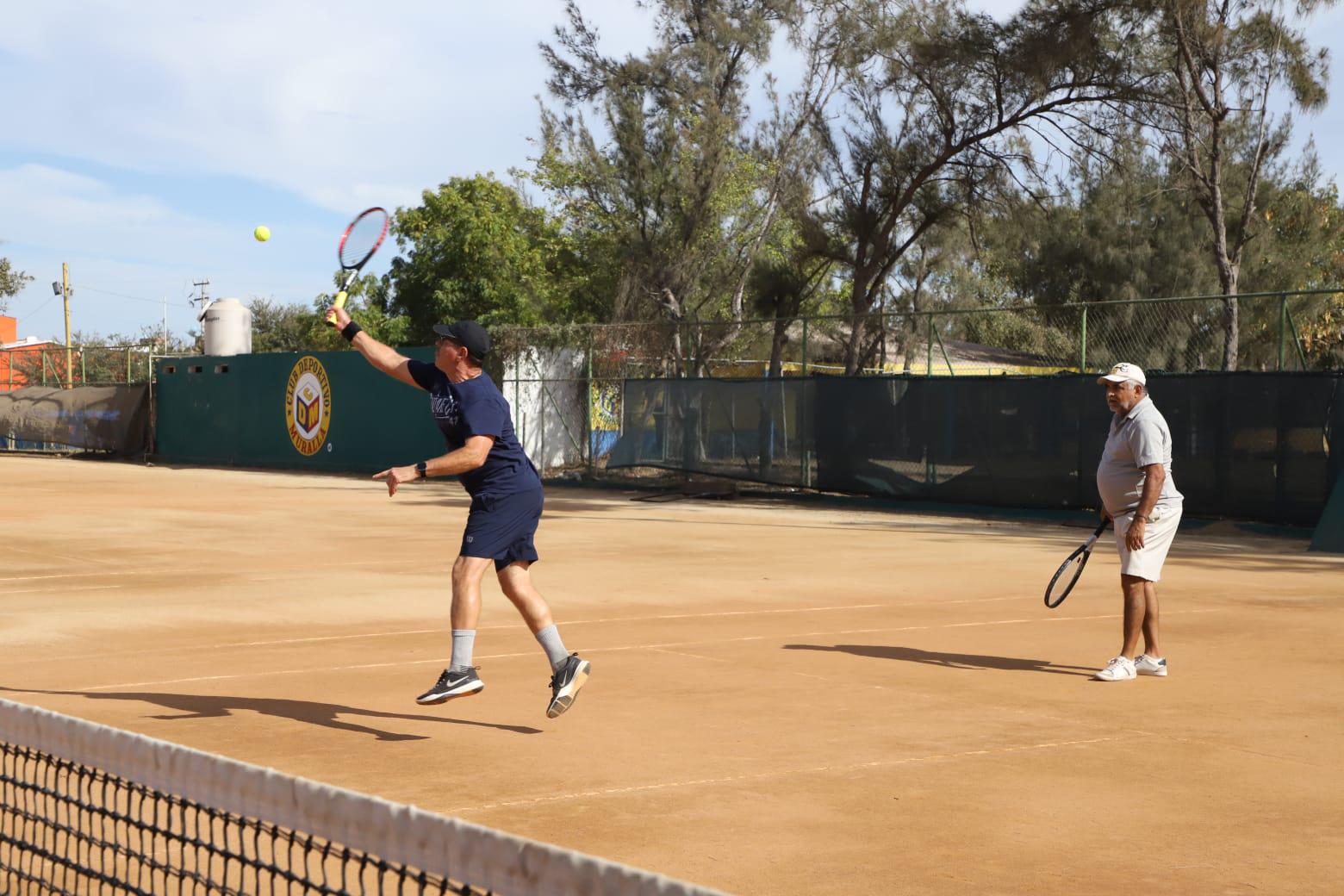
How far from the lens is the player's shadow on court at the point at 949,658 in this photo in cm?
838

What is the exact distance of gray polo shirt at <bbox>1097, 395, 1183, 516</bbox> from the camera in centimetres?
793

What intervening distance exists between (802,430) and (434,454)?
9.05 meters

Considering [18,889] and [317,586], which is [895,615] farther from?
[18,889]

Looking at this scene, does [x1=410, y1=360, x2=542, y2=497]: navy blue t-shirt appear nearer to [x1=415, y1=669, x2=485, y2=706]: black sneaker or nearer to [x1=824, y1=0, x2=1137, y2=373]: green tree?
[x1=415, y1=669, x2=485, y2=706]: black sneaker

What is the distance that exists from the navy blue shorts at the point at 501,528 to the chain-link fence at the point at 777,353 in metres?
13.6

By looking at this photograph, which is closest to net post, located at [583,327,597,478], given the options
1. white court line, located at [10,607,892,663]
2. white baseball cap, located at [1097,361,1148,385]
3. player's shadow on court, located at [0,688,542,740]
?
white court line, located at [10,607,892,663]

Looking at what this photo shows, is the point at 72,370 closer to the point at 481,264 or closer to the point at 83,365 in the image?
the point at 83,365

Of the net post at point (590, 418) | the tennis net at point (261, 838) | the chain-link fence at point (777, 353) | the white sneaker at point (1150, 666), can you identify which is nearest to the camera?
the tennis net at point (261, 838)

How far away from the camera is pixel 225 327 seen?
3869 centimetres

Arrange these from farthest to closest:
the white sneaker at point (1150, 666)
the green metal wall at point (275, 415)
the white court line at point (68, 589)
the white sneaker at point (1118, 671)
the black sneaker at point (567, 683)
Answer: the green metal wall at point (275, 415) → the white court line at point (68, 589) → the white sneaker at point (1150, 666) → the white sneaker at point (1118, 671) → the black sneaker at point (567, 683)

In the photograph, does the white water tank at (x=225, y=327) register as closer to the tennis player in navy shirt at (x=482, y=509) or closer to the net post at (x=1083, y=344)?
the net post at (x=1083, y=344)

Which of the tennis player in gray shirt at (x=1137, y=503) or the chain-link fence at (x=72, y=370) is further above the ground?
the chain-link fence at (x=72, y=370)

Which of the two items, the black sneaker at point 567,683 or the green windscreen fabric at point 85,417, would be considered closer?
the black sneaker at point 567,683

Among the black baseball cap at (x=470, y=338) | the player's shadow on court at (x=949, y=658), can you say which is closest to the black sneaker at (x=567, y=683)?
the black baseball cap at (x=470, y=338)
